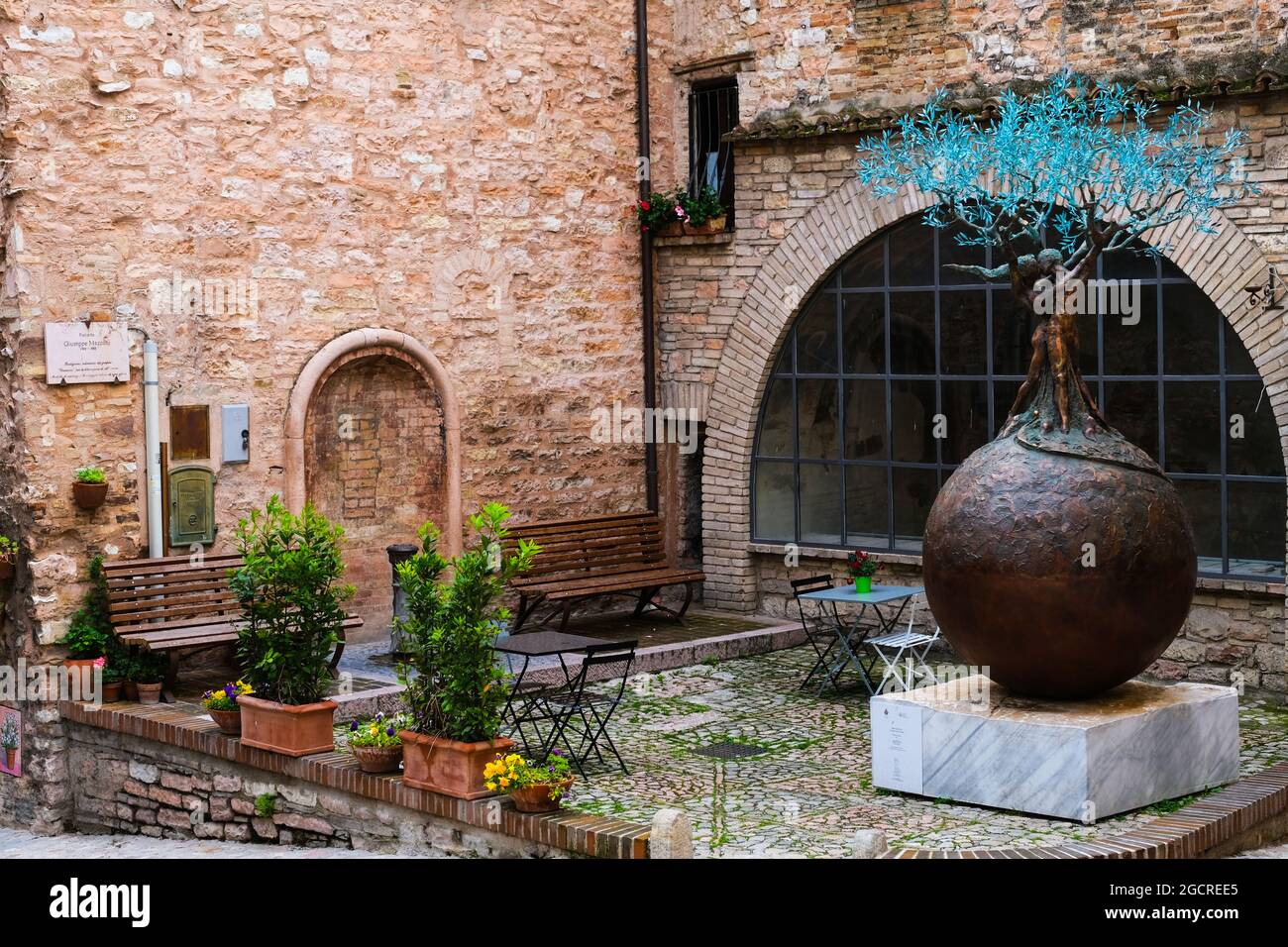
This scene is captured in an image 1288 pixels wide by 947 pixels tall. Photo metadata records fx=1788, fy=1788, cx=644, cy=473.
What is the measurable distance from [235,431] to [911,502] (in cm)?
512

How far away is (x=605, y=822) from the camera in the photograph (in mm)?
8555

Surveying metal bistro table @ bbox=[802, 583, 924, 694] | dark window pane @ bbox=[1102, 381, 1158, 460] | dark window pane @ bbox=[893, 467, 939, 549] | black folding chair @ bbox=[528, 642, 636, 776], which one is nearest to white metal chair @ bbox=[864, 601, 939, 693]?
metal bistro table @ bbox=[802, 583, 924, 694]

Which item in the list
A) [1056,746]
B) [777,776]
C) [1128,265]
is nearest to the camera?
[1056,746]

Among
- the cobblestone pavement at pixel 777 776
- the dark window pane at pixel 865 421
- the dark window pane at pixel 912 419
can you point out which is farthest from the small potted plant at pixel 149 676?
the dark window pane at pixel 912 419

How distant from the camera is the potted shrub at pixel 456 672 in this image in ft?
29.2

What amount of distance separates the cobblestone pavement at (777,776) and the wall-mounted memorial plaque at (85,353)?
400 centimetres

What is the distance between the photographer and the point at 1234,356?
39.5ft

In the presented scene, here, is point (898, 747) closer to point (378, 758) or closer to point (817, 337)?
point (378, 758)

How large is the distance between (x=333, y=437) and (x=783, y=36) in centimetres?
476

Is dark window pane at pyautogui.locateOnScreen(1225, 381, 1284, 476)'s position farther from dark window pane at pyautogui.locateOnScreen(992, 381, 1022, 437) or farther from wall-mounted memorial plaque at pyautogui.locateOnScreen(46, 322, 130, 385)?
wall-mounted memorial plaque at pyautogui.locateOnScreen(46, 322, 130, 385)

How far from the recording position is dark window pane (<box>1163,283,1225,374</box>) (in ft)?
39.8

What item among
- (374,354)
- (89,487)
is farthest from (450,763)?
(374,354)

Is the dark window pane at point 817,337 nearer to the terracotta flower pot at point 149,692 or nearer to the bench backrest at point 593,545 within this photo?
the bench backrest at point 593,545

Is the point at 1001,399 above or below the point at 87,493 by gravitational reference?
above
